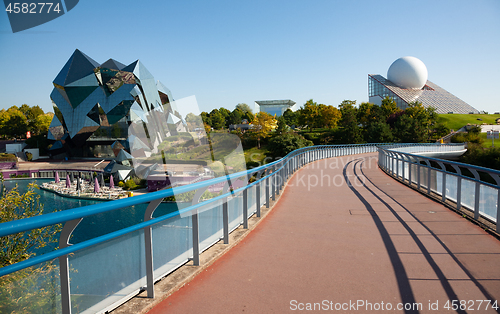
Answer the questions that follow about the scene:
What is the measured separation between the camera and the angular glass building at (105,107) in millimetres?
55375

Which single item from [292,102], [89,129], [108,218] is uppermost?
[292,102]

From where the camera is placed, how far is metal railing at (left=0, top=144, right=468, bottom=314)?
2195 mm

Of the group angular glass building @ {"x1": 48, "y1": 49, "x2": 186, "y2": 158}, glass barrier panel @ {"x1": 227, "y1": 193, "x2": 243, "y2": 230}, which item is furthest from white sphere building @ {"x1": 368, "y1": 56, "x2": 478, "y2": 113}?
glass barrier panel @ {"x1": 227, "y1": 193, "x2": 243, "y2": 230}

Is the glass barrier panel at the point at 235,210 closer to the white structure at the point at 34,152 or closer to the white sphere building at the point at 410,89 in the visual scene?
the white structure at the point at 34,152

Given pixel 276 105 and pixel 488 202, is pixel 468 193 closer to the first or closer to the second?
pixel 488 202

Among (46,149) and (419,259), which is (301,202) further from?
(46,149)

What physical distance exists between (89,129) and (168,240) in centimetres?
6089

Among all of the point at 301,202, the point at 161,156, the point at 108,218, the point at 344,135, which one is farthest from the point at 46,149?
the point at 301,202

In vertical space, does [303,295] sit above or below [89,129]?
below

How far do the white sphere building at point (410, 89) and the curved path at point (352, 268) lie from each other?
11839cm

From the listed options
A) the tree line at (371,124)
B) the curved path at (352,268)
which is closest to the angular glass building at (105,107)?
the tree line at (371,124)

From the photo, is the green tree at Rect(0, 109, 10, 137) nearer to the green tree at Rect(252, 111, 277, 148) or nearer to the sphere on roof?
the green tree at Rect(252, 111, 277, 148)

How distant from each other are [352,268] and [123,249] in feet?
8.97

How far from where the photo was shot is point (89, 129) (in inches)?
2265
